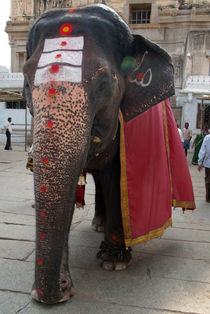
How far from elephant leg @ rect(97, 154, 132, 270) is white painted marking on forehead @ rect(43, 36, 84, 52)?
96cm

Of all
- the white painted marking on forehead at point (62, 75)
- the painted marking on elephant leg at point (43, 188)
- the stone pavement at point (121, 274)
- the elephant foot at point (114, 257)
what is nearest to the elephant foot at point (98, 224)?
the stone pavement at point (121, 274)

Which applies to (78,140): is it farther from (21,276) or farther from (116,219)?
(21,276)

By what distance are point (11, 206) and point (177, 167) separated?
2.43 m

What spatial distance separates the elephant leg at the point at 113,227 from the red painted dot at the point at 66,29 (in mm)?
1010

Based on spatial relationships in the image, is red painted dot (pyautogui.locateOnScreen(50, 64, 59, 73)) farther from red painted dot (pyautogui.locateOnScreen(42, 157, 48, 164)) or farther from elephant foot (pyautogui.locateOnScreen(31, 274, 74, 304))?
elephant foot (pyautogui.locateOnScreen(31, 274, 74, 304))

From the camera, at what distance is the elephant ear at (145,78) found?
6.79 ft

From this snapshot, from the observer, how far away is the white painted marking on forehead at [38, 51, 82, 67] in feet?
5.38

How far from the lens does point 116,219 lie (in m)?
2.50

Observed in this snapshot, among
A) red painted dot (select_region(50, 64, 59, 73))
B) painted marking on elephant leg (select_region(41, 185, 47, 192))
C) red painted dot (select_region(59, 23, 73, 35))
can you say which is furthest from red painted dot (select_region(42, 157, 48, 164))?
red painted dot (select_region(59, 23, 73, 35))

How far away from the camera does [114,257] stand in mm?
2469

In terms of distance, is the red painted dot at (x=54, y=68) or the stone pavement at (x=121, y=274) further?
the stone pavement at (x=121, y=274)

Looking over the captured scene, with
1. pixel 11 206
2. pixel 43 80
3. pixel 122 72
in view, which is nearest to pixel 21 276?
pixel 43 80

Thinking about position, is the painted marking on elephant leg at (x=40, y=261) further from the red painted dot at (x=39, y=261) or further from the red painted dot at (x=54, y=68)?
the red painted dot at (x=54, y=68)

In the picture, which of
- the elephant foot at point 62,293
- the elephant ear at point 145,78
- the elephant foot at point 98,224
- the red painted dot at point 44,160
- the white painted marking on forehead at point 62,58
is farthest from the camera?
the elephant foot at point 98,224
